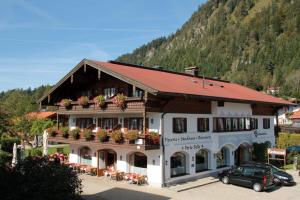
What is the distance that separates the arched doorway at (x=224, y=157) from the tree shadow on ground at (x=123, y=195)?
974cm

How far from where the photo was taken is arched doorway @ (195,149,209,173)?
2684cm

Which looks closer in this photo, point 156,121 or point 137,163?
point 156,121

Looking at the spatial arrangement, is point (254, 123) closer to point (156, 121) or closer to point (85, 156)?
point (156, 121)

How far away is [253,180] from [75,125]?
15757mm

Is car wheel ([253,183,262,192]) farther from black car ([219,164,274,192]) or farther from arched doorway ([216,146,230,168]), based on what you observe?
arched doorway ([216,146,230,168])

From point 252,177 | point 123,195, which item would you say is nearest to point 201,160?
point 252,177

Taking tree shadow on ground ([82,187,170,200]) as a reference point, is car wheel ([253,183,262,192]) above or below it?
above

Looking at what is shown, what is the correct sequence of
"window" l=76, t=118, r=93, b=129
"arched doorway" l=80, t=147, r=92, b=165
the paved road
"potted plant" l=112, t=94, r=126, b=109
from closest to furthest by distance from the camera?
the paved road → "potted plant" l=112, t=94, r=126, b=109 → "window" l=76, t=118, r=93, b=129 → "arched doorway" l=80, t=147, r=92, b=165

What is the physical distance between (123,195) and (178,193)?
3.43 meters

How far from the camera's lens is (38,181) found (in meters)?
16.0

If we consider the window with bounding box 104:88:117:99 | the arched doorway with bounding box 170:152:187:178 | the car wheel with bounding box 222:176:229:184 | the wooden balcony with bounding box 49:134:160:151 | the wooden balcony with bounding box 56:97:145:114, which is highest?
the window with bounding box 104:88:117:99

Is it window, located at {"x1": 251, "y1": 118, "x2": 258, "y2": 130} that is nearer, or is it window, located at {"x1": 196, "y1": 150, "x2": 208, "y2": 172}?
window, located at {"x1": 196, "y1": 150, "x2": 208, "y2": 172}

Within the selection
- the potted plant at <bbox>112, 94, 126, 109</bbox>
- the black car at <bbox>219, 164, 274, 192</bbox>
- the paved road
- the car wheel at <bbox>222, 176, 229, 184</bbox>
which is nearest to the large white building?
the potted plant at <bbox>112, 94, 126, 109</bbox>

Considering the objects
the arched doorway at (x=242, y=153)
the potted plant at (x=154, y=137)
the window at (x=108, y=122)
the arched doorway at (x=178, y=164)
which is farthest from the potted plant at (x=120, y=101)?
the arched doorway at (x=242, y=153)
